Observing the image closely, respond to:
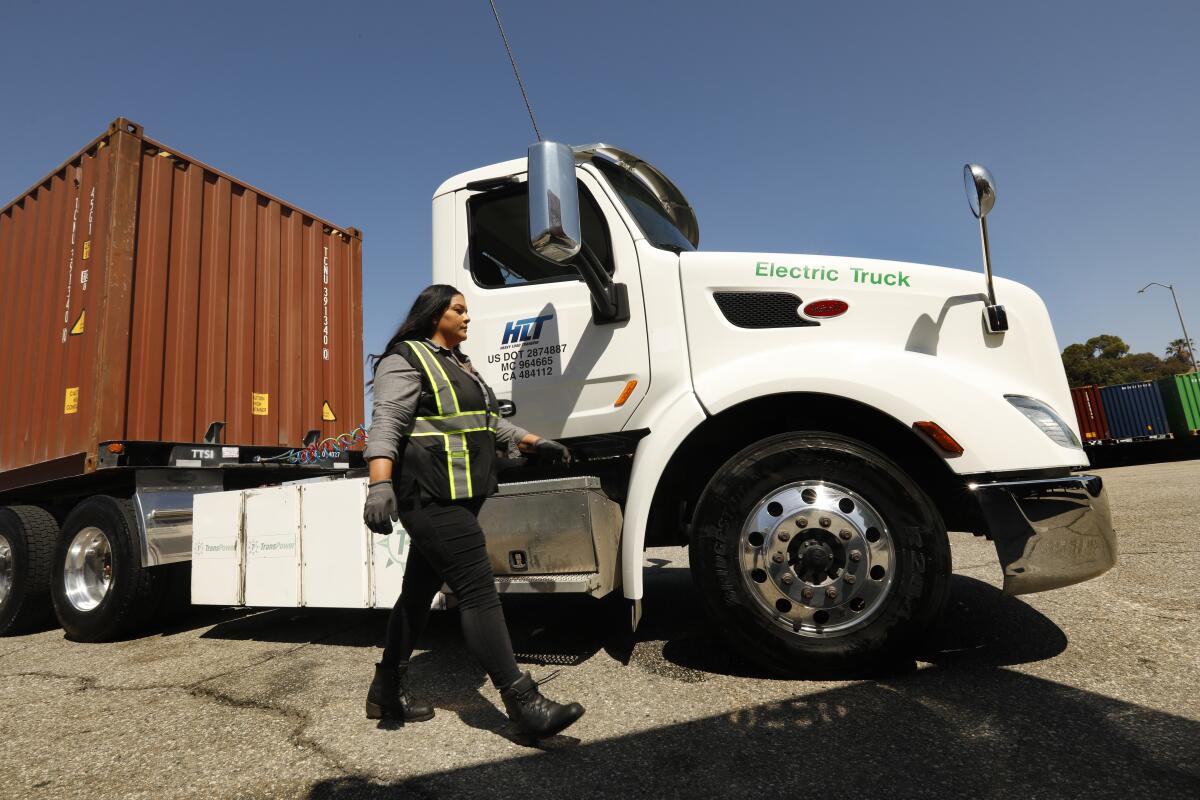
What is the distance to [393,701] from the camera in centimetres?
252

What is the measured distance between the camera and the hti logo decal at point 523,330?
3.32 meters

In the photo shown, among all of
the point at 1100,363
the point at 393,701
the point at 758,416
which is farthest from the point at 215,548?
the point at 1100,363

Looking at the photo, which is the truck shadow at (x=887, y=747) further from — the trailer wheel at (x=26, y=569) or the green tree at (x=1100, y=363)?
the green tree at (x=1100, y=363)

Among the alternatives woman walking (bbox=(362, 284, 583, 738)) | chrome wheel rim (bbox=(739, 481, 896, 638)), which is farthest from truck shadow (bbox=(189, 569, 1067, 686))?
woman walking (bbox=(362, 284, 583, 738))

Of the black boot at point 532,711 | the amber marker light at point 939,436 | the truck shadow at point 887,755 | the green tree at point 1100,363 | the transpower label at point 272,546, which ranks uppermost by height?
the green tree at point 1100,363

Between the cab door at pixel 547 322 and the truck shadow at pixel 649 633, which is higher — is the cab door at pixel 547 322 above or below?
above

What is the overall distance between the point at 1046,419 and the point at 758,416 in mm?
1161

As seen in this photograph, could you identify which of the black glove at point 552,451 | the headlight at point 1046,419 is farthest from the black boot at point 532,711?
the headlight at point 1046,419

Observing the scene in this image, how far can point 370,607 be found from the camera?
12.2 feet

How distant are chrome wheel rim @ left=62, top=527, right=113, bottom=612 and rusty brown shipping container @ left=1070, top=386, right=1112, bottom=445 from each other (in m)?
21.1

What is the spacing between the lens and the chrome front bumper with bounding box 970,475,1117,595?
2.46 m

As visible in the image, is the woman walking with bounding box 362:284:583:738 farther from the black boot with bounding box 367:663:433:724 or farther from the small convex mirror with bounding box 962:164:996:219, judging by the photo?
the small convex mirror with bounding box 962:164:996:219

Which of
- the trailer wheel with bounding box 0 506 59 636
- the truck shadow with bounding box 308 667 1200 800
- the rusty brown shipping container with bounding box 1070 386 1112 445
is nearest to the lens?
the truck shadow with bounding box 308 667 1200 800

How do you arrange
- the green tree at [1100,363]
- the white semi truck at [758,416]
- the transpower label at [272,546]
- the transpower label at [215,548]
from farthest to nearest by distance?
1. the green tree at [1100,363]
2. the transpower label at [215,548]
3. the transpower label at [272,546]
4. the white semi truck at [758,416]
